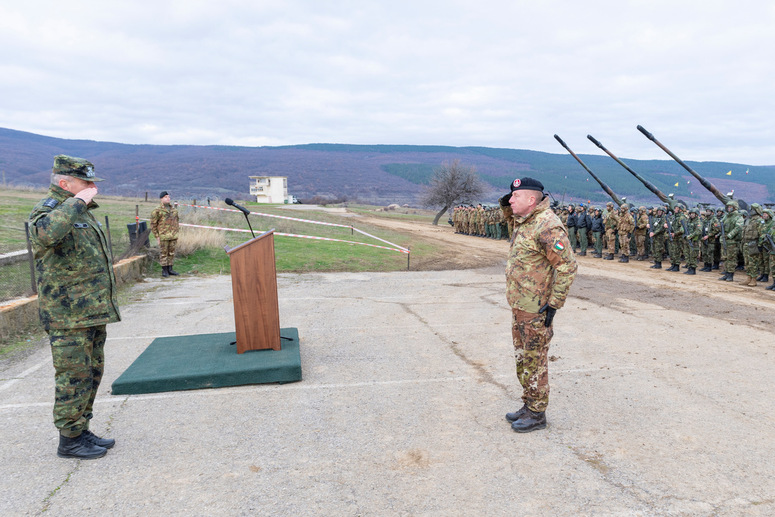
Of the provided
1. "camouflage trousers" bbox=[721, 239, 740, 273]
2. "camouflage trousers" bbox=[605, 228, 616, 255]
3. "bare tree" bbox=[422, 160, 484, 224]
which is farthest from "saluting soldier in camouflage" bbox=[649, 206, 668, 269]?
"bare tree" bbox=[422, 160, 484, 224]

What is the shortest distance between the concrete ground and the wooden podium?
64cm

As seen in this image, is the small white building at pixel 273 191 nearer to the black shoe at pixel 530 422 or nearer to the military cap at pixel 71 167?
the military cap at pixel 71 167

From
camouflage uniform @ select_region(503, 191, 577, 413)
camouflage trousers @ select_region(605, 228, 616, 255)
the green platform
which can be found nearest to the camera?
camouflage uniform @ select_region(503, 191, 577, 413)

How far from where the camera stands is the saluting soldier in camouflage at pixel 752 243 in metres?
11.2

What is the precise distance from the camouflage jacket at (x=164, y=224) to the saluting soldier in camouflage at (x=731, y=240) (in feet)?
43.7

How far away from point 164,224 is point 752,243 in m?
13.4

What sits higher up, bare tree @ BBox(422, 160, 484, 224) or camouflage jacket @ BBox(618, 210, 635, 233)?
bare tree @ BBox(422, 160, 484, 224)

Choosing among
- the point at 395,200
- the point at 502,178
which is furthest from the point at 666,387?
the point at 502,178

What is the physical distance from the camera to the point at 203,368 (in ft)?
15.7

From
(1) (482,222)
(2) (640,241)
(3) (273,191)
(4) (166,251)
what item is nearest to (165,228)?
(4) (166,251)

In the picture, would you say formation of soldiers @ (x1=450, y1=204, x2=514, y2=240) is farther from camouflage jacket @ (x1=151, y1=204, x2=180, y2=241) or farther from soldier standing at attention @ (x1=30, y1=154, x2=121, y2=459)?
soldier standing at attention @ (x1=30, y1=154, x2=121, y2=459)

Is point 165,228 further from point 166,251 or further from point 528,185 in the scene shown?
point 528,185

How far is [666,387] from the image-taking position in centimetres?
476

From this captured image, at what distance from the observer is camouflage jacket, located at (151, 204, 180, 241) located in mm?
10984
